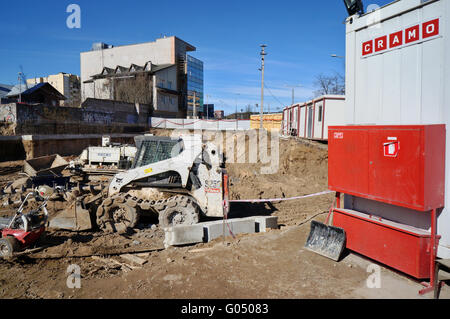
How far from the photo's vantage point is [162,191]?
826cm

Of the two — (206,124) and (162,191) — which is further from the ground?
(206,124)

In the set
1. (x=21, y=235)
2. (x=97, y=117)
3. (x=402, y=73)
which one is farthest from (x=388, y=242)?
(x=97, y=117)

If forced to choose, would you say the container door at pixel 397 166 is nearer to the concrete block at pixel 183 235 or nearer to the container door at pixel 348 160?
the container door at pixel 348 160

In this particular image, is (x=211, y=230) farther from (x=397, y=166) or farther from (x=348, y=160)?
(x=397, y=166)

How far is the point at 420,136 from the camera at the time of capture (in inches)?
168

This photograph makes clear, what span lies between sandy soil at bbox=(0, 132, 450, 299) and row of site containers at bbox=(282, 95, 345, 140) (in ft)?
33.3

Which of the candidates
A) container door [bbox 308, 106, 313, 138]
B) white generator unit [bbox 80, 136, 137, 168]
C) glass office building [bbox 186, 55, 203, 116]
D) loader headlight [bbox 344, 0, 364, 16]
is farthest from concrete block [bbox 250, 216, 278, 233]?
glass office building [bbox 186, 55, 203, 116]

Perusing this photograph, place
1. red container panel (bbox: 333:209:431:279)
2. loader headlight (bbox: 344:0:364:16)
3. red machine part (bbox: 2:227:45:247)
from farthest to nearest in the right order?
1. red machine part (bbox: 2:227:45:247)
2. loader headlight (bbox: 344:0:364:16)
3. red container panel (bbox: 333:209:431:279)

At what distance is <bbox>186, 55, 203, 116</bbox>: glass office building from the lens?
51438 mm

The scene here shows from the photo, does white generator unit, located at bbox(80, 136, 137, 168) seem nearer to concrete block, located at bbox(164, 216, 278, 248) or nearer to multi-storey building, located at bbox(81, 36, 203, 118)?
concrete block, located at bbox(164, 216, 278, 248)

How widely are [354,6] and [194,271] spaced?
5841mm

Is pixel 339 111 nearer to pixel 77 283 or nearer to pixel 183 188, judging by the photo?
pixel 183 188

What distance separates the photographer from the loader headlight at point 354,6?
232 inches
